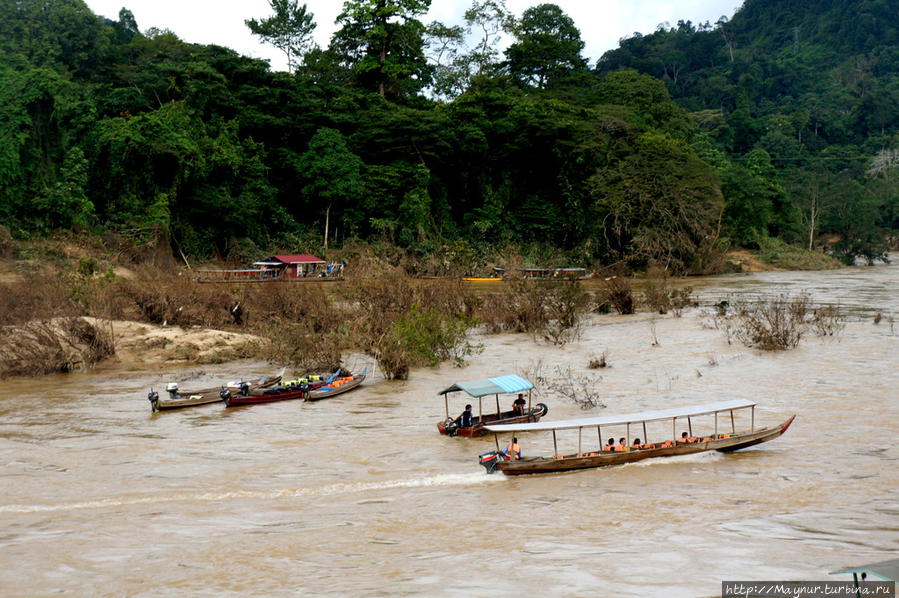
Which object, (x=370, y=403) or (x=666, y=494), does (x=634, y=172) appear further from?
(x=666, y=494)

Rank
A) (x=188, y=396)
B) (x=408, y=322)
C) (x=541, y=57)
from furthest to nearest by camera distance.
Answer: (x=541, y=57) < (x=408, y=322) < (x=188, y=396)

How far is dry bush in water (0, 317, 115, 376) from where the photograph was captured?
21.6m

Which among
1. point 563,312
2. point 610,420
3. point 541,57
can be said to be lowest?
point 610,420

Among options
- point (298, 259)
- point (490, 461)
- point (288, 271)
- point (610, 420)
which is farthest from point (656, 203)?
point (490, 461)

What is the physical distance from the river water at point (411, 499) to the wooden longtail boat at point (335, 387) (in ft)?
0.93

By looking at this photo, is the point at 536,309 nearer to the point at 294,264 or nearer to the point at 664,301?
the point at 664,301

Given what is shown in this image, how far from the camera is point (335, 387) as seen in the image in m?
19.0

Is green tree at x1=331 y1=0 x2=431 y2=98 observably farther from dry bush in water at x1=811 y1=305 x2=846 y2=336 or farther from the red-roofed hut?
dry bush in water at x1=811 y1=305 x2=846 y2=336

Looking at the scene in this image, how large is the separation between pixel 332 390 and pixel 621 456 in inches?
314

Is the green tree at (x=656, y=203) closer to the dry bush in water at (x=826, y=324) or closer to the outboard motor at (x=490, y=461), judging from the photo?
the dry bush in water at (x=826, y=324)

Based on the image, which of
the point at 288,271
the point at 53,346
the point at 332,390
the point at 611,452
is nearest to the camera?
the point at 611,452

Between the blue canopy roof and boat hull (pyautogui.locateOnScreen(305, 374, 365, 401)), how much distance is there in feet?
13.3

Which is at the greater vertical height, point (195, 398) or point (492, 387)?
point (492, 387)

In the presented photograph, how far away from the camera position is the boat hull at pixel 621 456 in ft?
41.8
